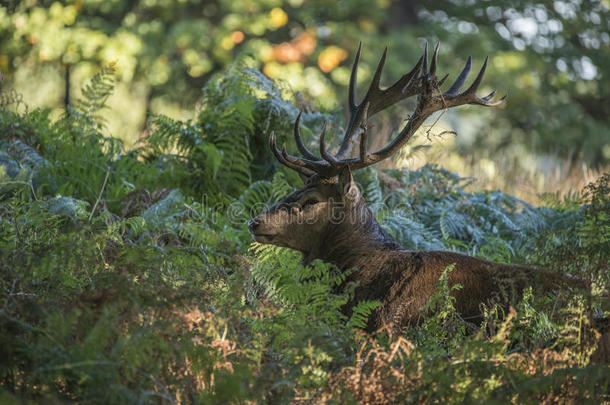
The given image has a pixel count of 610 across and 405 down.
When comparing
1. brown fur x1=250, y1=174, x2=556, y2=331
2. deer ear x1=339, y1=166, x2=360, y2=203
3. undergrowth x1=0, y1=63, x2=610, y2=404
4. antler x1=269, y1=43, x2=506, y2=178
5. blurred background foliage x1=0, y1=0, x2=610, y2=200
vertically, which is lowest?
undergrowth x1=0, y1=63, x2=610, y2=404

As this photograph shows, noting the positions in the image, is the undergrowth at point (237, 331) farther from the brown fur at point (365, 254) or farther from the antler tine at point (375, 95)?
the antler tine at point (375, 95)

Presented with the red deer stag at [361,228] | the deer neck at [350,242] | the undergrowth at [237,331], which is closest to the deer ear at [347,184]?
the red deer stag at [361,228]

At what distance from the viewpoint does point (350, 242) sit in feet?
16.5

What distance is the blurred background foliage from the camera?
15477 mm

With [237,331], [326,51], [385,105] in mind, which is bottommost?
[237,331]

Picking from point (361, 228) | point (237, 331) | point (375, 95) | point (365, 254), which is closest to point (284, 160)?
point (361, 228)

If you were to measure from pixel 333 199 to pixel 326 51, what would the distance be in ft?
39.4

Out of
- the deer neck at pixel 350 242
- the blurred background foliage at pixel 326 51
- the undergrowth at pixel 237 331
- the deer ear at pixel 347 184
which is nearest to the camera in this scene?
the undergrowth at pixel 237 331

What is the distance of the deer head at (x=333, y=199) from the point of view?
192 inches

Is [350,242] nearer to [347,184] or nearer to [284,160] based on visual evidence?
[347,184]

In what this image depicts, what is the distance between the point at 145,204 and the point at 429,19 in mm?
14660

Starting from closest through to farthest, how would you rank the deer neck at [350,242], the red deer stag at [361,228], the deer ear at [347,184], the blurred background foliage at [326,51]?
the red deer stag at [361,228] < the deer ear at [347,184] < the deer neck at [350,242] < the blurred background foliage at [326,51]

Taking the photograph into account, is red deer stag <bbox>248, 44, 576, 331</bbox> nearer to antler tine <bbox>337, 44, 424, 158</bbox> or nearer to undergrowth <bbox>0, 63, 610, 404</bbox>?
antler tine <bbox>337, 44, 424, 158</bbox>

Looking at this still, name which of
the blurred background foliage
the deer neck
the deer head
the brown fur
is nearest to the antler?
the deer head
